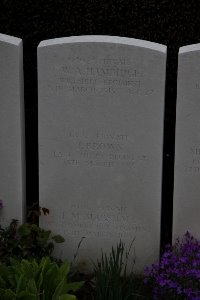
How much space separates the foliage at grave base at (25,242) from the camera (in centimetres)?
394

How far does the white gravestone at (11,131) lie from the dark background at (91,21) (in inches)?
26.1

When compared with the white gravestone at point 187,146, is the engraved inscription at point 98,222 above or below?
below

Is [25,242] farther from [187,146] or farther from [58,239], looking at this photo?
[187,146]

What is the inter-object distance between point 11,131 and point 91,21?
52.1 inches

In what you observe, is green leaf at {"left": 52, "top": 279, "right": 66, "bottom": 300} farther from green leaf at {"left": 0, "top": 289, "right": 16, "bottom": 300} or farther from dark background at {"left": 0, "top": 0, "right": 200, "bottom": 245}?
dark background at {"left": 0, "top": 0, "right": 200, "bottom": 245}

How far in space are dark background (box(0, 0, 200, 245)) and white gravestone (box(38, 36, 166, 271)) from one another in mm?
738

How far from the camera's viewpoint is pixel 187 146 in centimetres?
393

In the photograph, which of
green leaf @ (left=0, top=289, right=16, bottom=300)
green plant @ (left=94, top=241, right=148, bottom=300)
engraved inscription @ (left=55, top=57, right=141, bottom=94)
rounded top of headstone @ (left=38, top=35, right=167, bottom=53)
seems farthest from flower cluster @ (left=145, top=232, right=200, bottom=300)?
rounded top of headstone @ (left=38, top=35, right=167, bottom=53)

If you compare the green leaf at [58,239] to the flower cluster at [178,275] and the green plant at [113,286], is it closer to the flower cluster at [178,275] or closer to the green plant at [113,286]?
the green plant at [113,286]

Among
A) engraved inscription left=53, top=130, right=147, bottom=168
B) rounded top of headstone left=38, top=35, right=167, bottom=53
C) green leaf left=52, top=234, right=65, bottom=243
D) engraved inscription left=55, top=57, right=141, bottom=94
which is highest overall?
rounded top of headstone left=38, top=35, right=167, bottom=53

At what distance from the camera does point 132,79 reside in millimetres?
3799

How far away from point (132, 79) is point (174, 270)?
1232 millimetres

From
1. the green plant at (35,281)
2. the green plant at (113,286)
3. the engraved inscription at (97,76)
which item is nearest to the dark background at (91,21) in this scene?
the engraved inscription at (97,76)

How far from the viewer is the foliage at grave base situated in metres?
3.94
